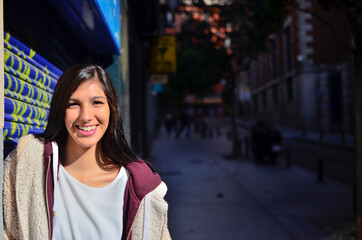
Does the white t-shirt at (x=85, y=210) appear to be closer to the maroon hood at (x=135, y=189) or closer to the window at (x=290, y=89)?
the maroon hood at (x=135, y=189)

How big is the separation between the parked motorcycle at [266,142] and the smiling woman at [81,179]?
11.8m

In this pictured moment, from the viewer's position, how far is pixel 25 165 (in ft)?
4.97

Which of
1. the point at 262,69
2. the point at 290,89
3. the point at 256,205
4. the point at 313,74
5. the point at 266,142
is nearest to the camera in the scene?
the point at 256,205

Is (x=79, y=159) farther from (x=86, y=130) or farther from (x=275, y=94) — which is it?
(x=275, y=94)

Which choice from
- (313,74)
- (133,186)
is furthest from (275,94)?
(133,186)

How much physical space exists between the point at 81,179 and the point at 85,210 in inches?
5.6

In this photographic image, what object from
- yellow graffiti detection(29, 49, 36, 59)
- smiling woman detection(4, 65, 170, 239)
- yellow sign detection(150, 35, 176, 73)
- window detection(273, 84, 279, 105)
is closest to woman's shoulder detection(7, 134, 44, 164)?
smiling woman detection(4, 65, 170, 239)

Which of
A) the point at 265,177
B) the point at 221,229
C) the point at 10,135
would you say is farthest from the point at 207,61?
the point at 10,135

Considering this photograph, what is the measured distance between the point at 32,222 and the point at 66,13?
1.83m

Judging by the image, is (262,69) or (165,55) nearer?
Result: (165,55)

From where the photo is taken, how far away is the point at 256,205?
726cm

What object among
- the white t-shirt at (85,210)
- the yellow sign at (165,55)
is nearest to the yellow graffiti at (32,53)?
the white t-shirt at (85,210)

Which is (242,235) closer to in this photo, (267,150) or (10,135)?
(10,135)

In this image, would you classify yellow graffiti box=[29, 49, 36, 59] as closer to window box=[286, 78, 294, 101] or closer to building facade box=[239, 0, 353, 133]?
building facade box=[239, 0, 353, 133]
